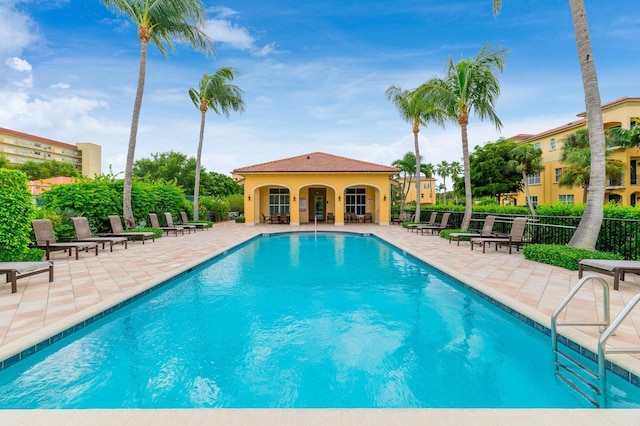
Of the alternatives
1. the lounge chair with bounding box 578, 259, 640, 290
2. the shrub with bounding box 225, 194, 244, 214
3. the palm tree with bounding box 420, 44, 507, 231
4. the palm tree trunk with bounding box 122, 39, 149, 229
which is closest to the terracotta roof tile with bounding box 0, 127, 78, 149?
the shrub with bounding box 225, 194, 244, 214

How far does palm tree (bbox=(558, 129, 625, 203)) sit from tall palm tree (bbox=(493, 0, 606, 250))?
2355 centimetres

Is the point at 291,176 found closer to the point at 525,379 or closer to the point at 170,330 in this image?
the point at 170,330

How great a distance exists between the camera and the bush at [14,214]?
675 cm

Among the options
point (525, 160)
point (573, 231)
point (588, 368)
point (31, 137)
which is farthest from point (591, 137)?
point (31, 137)

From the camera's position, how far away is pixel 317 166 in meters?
23.8

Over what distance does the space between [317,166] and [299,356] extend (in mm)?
20552

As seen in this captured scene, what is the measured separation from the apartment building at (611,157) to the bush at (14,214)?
3693cm

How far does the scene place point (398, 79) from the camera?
2238cm

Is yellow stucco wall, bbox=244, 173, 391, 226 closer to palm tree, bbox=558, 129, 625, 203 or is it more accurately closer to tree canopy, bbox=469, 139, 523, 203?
tree canopy, bbox=469, 139, 523, 203

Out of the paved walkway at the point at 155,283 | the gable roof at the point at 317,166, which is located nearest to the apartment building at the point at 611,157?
the gable roof at the point at 317,166

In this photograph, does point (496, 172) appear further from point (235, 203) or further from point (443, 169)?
point (443, 169)

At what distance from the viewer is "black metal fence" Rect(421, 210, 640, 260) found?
7.33 metres

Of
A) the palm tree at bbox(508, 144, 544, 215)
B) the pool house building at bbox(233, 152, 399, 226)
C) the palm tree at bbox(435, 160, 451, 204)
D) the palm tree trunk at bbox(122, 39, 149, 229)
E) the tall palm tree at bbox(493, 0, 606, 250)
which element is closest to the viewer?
the tall palm tree at bbox(493, 0, 606, 250)

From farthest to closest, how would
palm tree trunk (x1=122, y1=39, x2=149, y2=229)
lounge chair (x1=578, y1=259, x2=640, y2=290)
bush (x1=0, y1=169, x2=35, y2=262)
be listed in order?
palm tree trunk (x1=122, y1=39, x2=149, y2=229) → bush (x1=0, y1=169, x2=35, y2=262) → lounge chair (x1=578, y1=259, x2=640, y2=290)
